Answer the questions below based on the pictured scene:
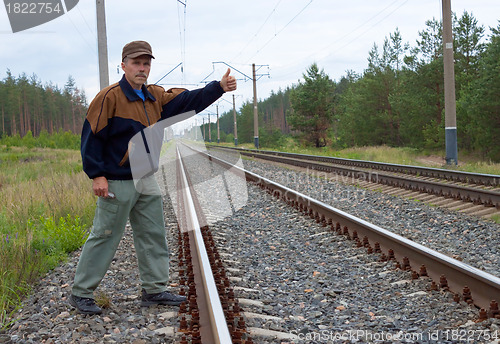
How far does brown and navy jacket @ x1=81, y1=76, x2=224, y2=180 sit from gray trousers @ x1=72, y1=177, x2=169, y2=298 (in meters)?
0.16

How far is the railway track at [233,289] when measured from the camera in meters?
2.89

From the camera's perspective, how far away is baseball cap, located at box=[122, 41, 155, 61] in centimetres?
324

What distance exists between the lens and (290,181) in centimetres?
1205

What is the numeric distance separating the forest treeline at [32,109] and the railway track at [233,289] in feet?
218

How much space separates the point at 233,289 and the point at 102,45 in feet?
30.9

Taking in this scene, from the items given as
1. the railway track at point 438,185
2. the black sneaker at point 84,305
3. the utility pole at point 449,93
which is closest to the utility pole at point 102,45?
the railway track at point 438,185

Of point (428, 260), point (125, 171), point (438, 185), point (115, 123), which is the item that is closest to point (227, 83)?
point (115, 123)

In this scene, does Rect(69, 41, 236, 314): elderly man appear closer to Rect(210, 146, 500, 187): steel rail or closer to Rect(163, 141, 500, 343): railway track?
Rect(163, 141, 500, 343): railway track

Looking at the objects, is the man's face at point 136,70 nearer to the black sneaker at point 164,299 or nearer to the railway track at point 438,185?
the black sneaker at point 164,299

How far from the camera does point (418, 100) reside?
1097 inches

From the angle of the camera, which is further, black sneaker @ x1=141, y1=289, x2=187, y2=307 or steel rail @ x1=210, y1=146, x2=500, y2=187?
steel rail @ x1=210, y1=146, x2=500, y2=187

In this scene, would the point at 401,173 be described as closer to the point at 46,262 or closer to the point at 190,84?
the point at 46,262

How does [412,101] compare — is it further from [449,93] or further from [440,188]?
[440,188]

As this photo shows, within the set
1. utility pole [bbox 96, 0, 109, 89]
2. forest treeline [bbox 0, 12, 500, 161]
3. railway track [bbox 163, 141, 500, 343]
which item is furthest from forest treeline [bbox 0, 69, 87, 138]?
railway track [bbox 163, 141, 500, 343]
